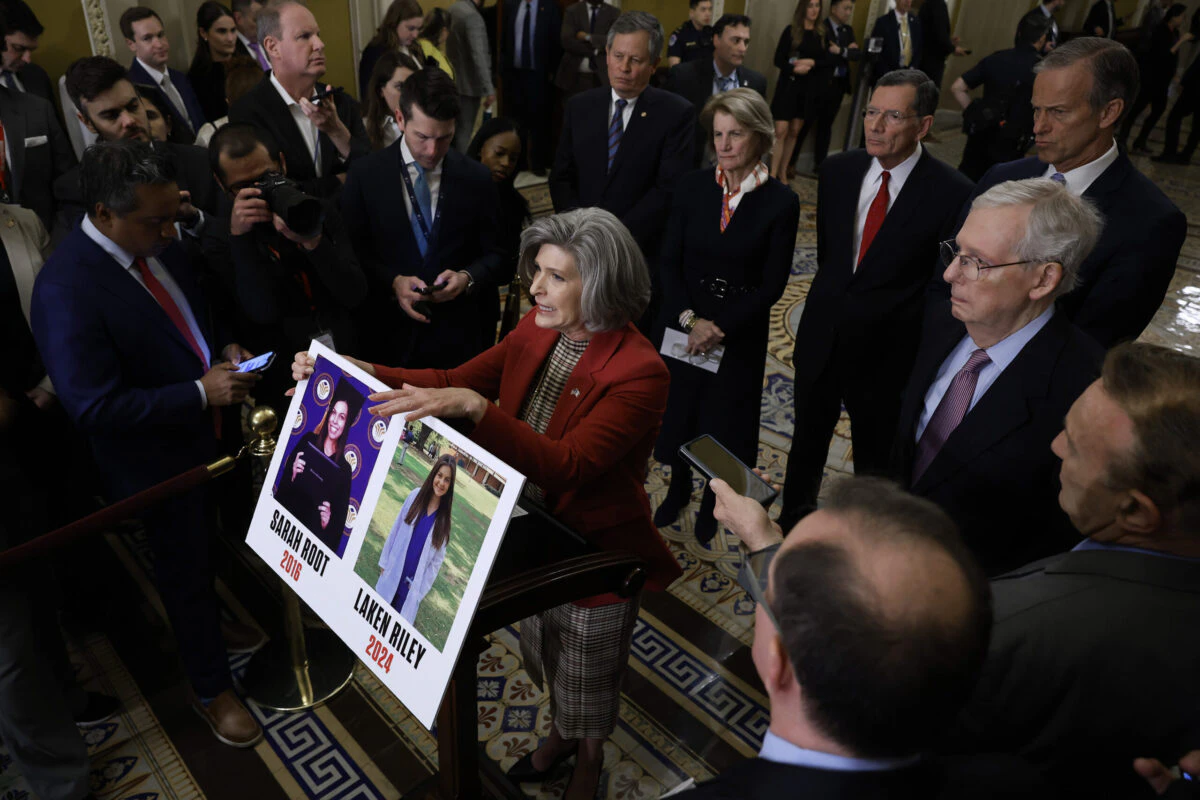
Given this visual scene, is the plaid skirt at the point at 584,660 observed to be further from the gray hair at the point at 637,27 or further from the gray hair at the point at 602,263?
the gray hair at the point at 637,27

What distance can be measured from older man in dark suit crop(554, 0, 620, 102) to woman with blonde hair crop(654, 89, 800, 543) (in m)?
4.48

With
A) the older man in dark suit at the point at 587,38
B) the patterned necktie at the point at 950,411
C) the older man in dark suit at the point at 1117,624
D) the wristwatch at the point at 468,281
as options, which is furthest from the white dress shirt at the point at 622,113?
the older man in dark suit at the point at 587,38

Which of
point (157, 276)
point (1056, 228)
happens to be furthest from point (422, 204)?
point (1056, 228)

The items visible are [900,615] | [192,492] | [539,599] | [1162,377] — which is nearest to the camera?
[900,615]

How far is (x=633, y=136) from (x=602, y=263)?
209 centimetres

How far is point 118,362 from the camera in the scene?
77.7 inches

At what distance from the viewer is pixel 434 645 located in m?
1.34

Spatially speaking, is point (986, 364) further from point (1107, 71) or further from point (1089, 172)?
point (1107, 71)

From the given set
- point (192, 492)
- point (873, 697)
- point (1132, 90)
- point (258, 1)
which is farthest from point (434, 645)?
point (258, 1)

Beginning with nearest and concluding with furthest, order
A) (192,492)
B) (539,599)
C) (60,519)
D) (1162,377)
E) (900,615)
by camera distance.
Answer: (900,615) < (1162,377) < (539,599) < (192,492) < (60,519)

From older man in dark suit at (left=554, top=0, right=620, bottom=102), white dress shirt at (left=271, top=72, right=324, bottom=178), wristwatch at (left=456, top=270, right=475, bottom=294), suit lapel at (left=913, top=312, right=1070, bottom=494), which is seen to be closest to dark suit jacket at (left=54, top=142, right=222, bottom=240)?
white dress shirt at (left=271, top=72, right=324, bottom=178)

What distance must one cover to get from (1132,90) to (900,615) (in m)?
2.44

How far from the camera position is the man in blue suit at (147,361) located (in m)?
1.90

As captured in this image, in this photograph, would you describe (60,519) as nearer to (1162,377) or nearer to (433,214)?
(433,214)
